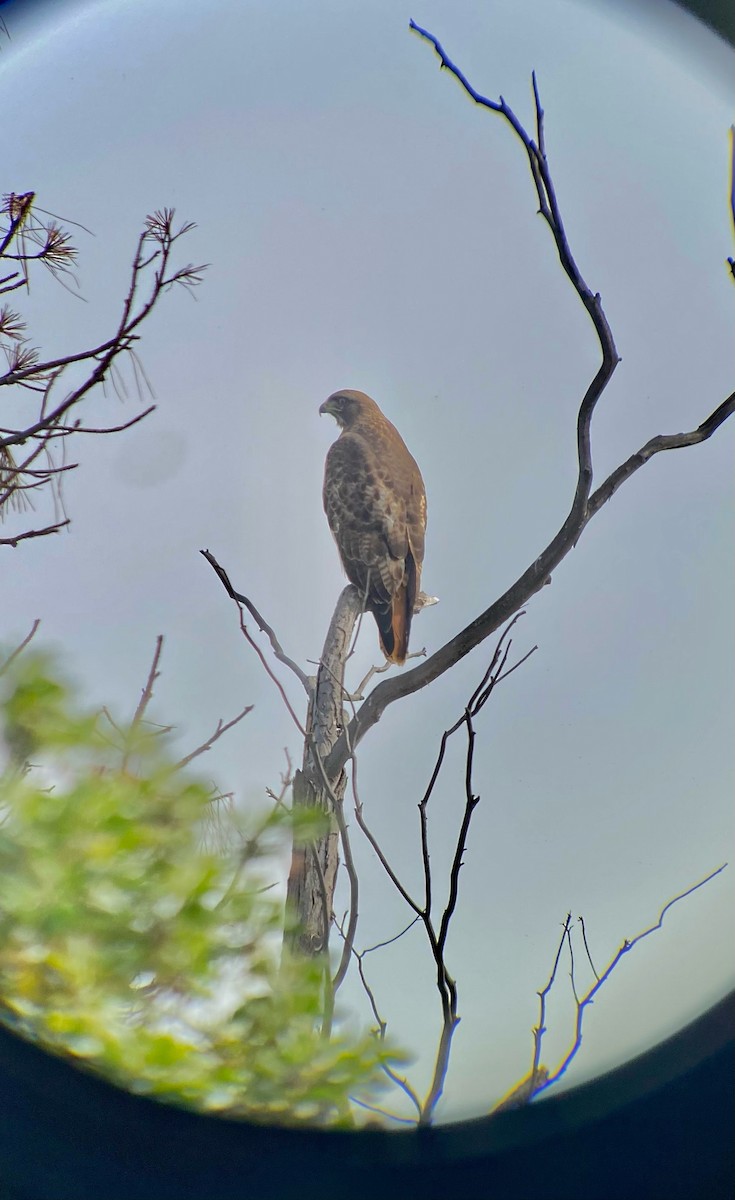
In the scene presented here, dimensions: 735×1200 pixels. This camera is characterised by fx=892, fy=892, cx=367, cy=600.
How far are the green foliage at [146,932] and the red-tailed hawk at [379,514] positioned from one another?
0.20m

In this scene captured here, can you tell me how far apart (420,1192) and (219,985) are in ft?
0.63

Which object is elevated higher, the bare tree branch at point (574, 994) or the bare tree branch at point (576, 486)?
the bare tree branch at point (576, 486)

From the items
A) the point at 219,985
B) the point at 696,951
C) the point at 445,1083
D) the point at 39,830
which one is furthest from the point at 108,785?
the point at 696,951

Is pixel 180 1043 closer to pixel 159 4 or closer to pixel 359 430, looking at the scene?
pixel 359 430

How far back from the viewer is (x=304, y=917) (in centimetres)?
71

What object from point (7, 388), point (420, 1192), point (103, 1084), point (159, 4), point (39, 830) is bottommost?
point (420, 1192)

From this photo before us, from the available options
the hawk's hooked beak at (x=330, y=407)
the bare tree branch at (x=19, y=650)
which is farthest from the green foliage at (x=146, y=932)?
the hawk's hooked beak at (x=330, y=407)

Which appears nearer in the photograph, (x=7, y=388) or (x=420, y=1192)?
(x=420, y=1192)

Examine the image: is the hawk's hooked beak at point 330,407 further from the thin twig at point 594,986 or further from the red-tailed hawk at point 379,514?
the thin twig at point 594,986

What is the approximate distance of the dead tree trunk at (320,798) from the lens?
0.70 metres

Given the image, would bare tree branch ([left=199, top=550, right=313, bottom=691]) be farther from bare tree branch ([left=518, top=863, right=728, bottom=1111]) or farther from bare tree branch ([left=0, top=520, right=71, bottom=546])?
bare tree branch ([left=518, top=863, right=728, bottom=1111])

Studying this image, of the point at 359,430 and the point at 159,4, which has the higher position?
the point at 159,4

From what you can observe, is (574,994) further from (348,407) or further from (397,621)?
(348,407)

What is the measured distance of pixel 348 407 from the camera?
73 centimetres
